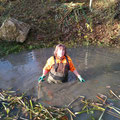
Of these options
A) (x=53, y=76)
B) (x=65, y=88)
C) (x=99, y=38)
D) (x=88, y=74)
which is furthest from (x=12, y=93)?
(x=99, y=38)

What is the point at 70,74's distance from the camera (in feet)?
15.5

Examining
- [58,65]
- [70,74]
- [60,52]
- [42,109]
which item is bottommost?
[42,109]

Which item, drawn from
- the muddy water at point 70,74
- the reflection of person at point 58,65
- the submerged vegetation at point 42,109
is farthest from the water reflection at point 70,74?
the reflection of person at point 58,65

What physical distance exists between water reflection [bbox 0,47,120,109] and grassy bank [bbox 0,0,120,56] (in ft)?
2.31

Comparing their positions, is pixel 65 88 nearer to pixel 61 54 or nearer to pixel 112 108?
pixel 61 54

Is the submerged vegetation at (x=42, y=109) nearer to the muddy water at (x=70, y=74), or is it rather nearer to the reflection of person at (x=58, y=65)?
the muddy water at (x=70, y=74)

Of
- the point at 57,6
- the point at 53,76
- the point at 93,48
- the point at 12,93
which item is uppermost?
the point at 57,6

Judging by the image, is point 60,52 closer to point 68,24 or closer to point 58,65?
point 58,65

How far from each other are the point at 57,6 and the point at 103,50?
4418mm

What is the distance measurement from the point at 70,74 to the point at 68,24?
396cm

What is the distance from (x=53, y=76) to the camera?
13.2 feet

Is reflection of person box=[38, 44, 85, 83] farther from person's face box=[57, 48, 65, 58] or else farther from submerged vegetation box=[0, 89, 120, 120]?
submerged vegetation box=[0, 89, 120, 120]

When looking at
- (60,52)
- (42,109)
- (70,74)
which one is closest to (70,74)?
(70,74)

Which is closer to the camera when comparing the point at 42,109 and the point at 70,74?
the point at 42,109
